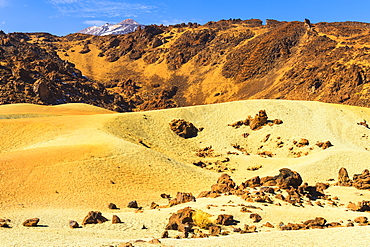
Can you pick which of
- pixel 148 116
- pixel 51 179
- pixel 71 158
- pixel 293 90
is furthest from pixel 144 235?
pixel 293 90

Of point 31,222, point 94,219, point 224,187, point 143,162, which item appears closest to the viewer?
point 31,222

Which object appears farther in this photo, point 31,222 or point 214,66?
point 214,66

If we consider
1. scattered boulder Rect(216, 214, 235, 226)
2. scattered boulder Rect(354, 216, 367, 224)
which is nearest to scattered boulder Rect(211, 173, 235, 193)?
scattered boulder Rect(216, 214, 235, 226)

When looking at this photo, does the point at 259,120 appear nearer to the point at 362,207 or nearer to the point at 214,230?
the point at 362,207

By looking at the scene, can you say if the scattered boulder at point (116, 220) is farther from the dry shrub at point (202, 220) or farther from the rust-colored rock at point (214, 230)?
→ the rust-colored rock at point (214, 230)

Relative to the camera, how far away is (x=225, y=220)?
40.1 feet

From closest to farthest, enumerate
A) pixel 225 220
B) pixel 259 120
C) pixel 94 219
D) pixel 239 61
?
pixel 225 220 < pixel 94 219 < pixel 259 120 < pixel 239 61

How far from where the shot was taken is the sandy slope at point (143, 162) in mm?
11930

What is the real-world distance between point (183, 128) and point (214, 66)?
178 ft

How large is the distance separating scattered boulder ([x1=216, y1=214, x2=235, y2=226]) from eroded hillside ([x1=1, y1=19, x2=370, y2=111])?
48.0m

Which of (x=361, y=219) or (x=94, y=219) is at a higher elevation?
(x=361, y=219)

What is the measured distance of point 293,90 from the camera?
62594 mm

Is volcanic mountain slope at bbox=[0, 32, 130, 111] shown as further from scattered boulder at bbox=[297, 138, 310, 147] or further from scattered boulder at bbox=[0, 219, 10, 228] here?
scattered boulder at bbox=[0, 219, 10, 228]

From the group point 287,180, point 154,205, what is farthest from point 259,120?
point 154,205
